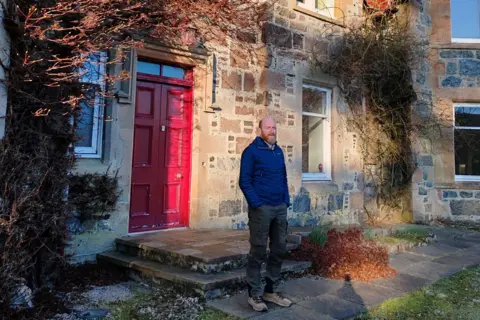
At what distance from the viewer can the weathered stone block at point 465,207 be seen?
9.33 m

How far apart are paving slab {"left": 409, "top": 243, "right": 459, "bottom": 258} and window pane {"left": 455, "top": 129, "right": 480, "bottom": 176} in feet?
11.0

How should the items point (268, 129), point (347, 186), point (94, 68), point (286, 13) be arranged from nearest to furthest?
point (268, 129) → point (94, 68) → point (286, 13) → point (347, 186)

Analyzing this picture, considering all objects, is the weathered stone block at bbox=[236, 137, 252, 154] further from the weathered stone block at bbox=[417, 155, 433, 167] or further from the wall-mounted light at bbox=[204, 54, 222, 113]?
the weathered stone block at bbox=[417, 155, 433, 167]

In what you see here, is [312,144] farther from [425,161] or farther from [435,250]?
[425,161]

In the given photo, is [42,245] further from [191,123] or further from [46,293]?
[191,123]

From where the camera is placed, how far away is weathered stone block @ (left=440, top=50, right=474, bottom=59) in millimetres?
9617

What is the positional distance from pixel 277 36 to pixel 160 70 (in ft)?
8.26

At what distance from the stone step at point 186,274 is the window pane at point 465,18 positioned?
26.4ft

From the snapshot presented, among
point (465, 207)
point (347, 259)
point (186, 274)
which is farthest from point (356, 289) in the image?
point (465, 207)

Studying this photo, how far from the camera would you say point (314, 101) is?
832cm

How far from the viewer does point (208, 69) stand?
6.50m

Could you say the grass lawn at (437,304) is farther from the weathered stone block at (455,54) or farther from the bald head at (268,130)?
the weathered stone block at (455,54)

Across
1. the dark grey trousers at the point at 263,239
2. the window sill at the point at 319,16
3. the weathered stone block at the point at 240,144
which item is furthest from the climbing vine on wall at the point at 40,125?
the window sill at the point at 319,16

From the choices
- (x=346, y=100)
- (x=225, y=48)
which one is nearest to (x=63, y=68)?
(x=225, y=48)
